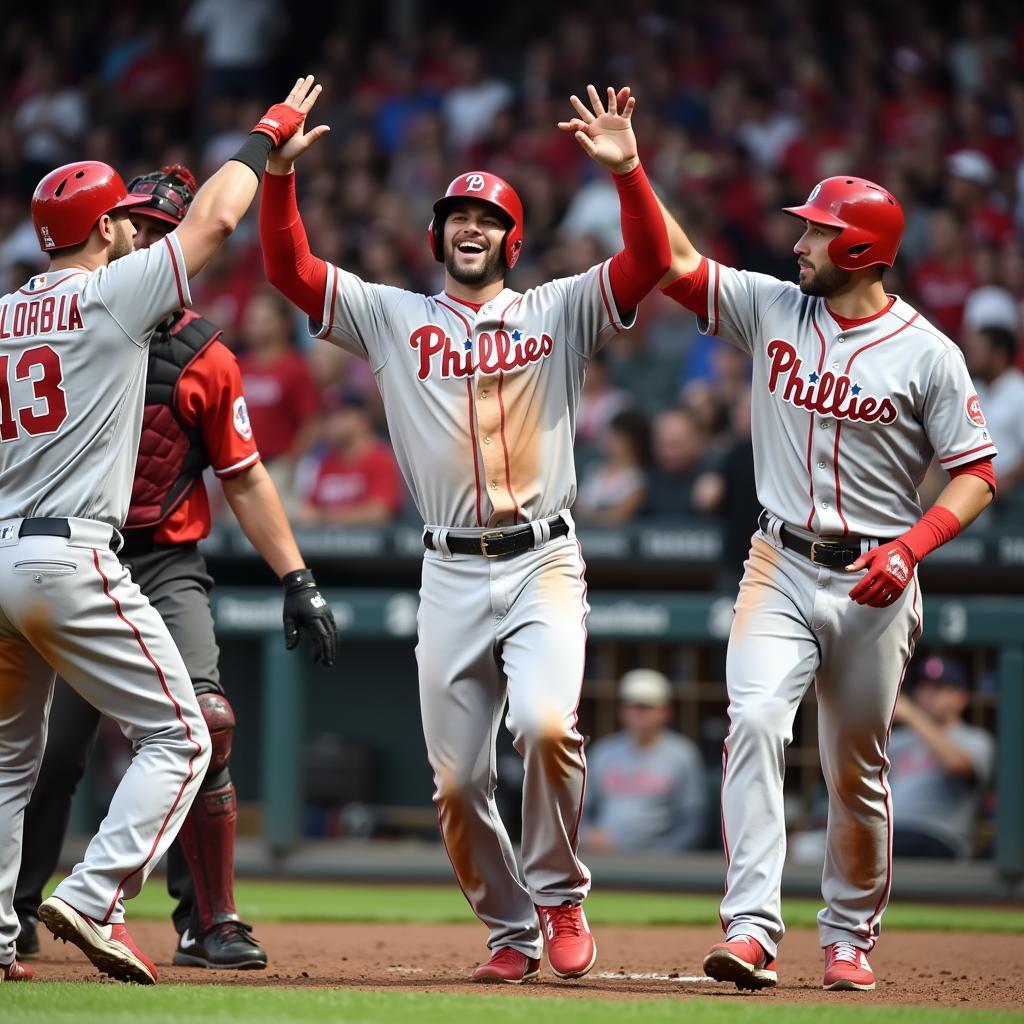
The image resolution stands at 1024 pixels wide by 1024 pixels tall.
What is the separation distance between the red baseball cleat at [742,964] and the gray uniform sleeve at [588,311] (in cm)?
156

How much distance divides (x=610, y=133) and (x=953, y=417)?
3.73 feet

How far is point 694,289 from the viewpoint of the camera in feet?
15.4

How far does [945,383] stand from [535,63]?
865 centimetres

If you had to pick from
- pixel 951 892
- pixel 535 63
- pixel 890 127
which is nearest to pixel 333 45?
pixel 535 63

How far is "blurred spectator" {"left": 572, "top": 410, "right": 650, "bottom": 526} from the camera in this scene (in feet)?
28.6

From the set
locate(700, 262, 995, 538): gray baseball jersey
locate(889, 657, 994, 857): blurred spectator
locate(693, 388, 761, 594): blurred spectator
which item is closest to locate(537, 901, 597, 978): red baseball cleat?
locate(700, 262, 995, 538): gray baseball jersey

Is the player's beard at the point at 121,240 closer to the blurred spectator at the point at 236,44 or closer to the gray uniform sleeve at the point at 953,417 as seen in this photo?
the gray uniform sleeve at the point at 953,417

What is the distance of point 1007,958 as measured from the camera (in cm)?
543

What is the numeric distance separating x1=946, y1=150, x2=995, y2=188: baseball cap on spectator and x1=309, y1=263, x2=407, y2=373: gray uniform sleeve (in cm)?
624

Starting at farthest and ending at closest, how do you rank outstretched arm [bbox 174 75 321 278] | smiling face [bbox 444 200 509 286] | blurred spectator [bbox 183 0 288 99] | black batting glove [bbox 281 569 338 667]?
blurred spectator [bbox 183 0 288 99]
black batting glove [bbox 281 569 338 667]
smiling face [bbox 444 200 509 286]
outstretched arm [bbox 174 75 321 278]

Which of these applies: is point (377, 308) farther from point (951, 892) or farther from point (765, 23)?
point (765, 23)

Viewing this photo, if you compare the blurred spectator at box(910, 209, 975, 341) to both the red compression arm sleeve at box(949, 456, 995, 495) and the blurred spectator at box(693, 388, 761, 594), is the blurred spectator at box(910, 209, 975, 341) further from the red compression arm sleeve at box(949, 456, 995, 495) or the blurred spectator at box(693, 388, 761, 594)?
the red compression arm sleeve at box(949, 456, 995, 495)

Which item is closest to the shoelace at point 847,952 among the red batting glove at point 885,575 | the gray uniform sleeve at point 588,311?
the red batting glove at point 885,575

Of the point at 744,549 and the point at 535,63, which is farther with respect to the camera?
the point at 535,63
